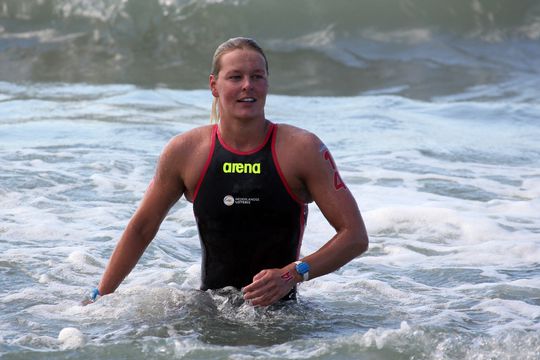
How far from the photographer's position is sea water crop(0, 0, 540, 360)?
4621mm

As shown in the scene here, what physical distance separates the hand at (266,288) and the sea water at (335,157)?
0.24 meters

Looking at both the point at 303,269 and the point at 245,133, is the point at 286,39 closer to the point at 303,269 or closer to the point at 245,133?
the point at 245,133

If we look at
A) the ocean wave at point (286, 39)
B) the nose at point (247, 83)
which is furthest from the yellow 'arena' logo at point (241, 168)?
the ocean wave at point (286, 39)

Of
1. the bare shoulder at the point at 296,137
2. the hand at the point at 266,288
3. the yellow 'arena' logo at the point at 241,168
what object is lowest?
the hand at the point at 266,288

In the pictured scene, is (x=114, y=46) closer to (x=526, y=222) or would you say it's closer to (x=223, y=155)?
(x=526, y=222)

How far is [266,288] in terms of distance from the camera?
4.14m

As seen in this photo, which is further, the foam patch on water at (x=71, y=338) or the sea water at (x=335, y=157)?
the sea water at (x=335, y=157)

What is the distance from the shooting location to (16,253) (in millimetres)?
6227

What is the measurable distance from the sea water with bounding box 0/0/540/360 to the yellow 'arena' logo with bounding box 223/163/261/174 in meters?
0.63

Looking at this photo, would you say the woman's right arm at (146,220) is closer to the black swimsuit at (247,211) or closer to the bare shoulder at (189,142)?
the bare shoulder at (189,142)

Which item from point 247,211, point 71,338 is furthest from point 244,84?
point 71,338

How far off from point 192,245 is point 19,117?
18.0 ft

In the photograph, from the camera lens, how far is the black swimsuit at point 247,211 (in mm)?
4543

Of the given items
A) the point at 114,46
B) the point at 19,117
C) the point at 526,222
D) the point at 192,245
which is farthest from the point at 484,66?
the point at 192,245
